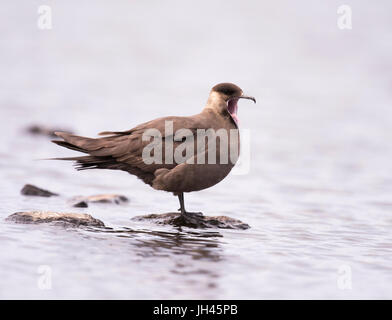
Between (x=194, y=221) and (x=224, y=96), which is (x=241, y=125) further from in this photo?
(x=194, y=221)

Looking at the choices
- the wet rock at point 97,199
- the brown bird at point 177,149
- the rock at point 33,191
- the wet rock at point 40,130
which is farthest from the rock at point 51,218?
the wet rock at point 40,130

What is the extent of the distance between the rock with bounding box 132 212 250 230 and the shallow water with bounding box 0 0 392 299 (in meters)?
0.18

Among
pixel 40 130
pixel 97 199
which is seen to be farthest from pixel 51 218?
pixel 40 130

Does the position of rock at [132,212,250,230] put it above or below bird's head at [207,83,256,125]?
below

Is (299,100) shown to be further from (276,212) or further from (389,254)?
(389,254)

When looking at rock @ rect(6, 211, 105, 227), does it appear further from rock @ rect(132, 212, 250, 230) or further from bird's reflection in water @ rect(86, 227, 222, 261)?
rock @ rect(132, 212, 250, 230)

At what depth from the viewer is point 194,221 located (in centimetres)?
746

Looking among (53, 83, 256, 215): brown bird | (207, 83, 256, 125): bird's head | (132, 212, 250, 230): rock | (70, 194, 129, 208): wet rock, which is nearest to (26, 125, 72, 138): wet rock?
(70, 194, 129, 208): wet rock

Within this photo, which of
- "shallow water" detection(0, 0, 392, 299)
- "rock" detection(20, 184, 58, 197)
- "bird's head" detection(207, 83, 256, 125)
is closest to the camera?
"shallow water" detection(0, 0, 392, 299)

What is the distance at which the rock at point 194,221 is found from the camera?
293 inches

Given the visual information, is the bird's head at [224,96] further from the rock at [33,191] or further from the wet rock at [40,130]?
the wet rock at [40,130]

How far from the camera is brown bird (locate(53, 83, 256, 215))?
23.6ft

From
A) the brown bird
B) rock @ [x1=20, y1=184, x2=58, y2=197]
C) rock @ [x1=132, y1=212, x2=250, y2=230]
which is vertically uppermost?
the brown bird

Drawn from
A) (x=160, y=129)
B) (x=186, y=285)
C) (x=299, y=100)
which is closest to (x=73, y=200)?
(x=160, y=129)
